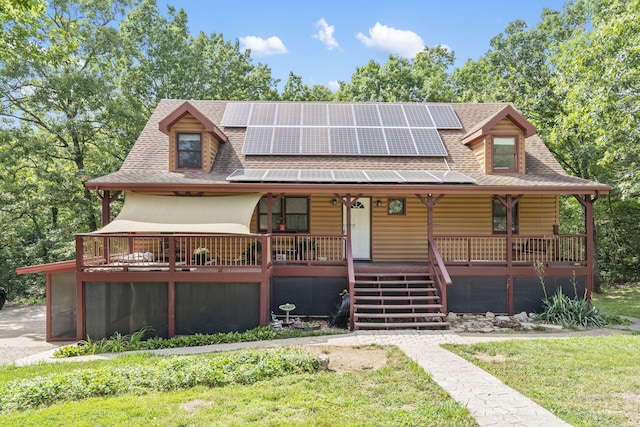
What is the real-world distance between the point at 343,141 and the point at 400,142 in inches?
81.0

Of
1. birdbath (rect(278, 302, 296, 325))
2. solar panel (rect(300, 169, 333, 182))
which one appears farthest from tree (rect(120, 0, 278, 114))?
birdbath (rect(278, 302, 296, 325))

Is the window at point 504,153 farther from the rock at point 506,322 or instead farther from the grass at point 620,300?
the grass at point 620,300

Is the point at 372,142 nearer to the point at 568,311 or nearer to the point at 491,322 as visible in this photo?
the point at 491,322

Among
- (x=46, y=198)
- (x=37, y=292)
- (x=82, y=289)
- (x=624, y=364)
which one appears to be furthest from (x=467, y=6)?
(x=37, y=292)

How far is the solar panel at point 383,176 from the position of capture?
11068 mm

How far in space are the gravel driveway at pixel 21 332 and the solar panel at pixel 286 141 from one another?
8416 mm

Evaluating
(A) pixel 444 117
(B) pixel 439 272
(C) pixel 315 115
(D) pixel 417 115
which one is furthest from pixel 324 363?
(A) pixel 444 117

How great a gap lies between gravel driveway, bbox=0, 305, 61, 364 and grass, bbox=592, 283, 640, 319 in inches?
594

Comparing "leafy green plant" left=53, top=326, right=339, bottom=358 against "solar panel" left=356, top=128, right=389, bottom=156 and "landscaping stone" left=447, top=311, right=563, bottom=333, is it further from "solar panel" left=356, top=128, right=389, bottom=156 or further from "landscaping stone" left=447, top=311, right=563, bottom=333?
"solar panel" left=356, top=128, right=389, bottom=156

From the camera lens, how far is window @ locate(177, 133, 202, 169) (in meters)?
12.6

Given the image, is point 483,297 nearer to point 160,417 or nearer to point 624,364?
point 624,364

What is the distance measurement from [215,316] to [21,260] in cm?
1596

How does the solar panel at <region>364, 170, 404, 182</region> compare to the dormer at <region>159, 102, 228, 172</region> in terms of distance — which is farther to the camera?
the dormer at <region>159, 102, 228, 172</region>

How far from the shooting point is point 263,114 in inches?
608
